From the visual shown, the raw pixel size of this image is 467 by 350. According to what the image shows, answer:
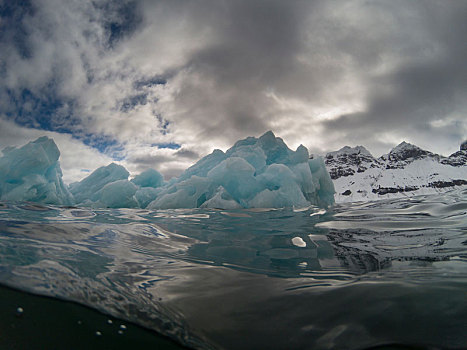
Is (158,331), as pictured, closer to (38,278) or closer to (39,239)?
(38,278)

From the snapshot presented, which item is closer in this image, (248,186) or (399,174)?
(248,186)

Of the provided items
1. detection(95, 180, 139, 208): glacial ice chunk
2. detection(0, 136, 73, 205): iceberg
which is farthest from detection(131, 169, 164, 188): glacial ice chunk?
detection(0, 136, 73, 205): iceberg

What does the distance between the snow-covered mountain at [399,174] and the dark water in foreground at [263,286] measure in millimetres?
165218

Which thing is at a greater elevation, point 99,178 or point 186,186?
point 99,178

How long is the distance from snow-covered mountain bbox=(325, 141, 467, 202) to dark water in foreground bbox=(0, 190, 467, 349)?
542 feet

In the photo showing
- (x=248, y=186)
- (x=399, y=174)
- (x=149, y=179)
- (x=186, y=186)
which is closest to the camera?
(x=186, y=186)

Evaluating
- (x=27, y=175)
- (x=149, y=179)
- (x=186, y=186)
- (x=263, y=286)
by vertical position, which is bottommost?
(x=263, y=286)

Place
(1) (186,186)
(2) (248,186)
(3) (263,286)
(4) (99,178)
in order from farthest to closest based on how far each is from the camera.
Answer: (4) (99,178) → (2) (248,186) → (1) (186,186) → (3) (263,286)

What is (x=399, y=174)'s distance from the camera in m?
173

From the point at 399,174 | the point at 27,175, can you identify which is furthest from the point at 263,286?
the point at 399,174

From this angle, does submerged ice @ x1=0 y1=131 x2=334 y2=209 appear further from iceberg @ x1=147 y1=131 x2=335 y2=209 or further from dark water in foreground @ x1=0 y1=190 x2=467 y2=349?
dark water in foreground @ x1=0 y1=190 x2=467 y2=349

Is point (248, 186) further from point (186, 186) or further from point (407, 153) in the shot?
point (407, 153)

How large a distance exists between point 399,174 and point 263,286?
20997 centimetres

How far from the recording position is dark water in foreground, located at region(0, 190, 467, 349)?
126cm
